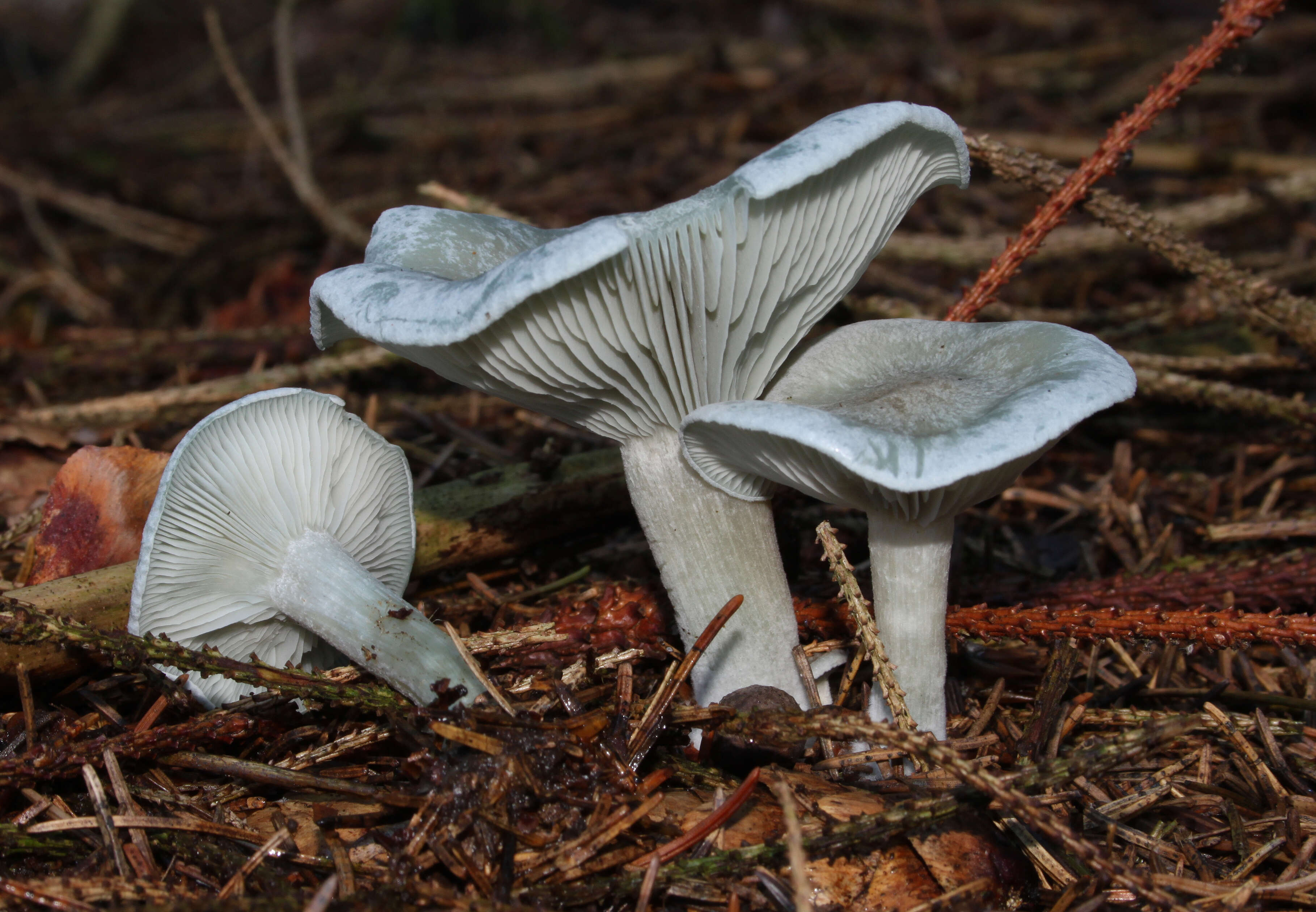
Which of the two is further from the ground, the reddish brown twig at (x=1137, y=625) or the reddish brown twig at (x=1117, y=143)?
the reddish brown twig at (x=1117, y=143)

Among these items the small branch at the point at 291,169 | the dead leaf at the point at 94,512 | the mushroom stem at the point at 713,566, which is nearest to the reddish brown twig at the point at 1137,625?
the mushroom stem at the point at 713,566

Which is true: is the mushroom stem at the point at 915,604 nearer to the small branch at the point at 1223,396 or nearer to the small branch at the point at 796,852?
the small branch at the point at 796,852

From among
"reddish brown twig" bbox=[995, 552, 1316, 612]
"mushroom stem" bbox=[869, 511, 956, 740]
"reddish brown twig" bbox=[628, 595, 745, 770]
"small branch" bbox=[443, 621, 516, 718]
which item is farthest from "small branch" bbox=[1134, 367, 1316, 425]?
"small branch" bbox=[443, 621, 516, 718]

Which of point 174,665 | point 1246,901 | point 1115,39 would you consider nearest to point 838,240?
point 1246,901

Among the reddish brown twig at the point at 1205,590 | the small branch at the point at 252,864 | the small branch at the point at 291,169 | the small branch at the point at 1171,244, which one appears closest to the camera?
the small branch at the point at 252,864

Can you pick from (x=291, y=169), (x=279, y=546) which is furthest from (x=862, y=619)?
(x=291, y=169)
